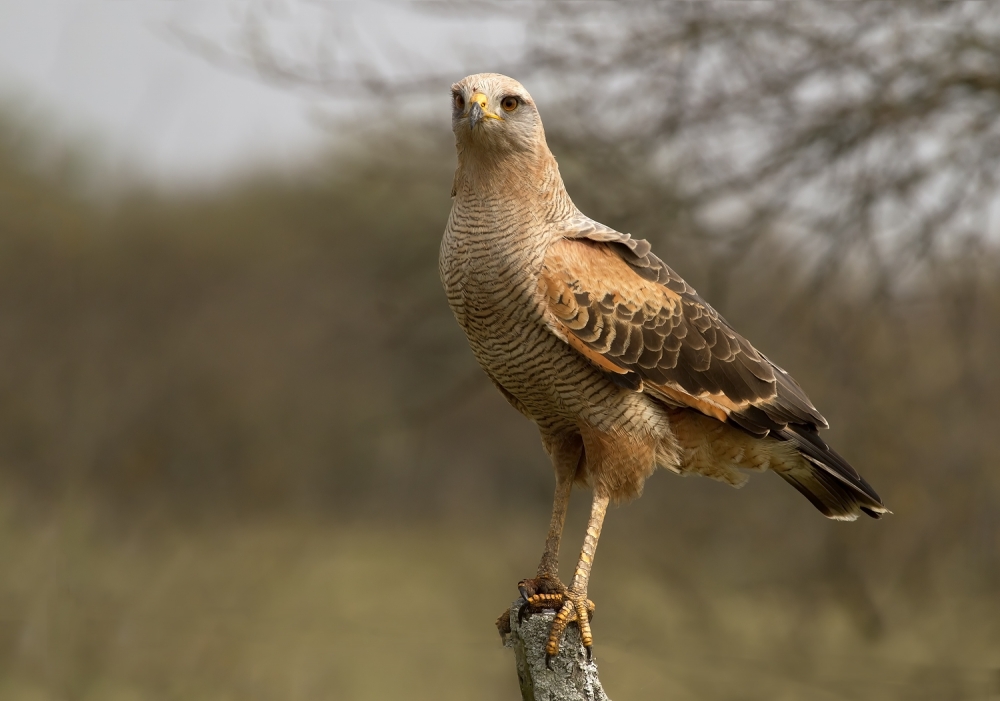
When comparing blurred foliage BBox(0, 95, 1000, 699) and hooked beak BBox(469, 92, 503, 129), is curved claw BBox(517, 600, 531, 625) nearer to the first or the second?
hooked beak BBox(469, 92, 503, 129)

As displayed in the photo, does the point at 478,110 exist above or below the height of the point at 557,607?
above

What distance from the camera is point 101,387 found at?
552 cm

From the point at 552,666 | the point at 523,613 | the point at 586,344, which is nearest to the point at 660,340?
the point at 586,344

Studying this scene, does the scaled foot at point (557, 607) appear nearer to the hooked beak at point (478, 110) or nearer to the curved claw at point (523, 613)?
the curved claw at point (523, 613)

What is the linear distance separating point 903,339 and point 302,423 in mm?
7734

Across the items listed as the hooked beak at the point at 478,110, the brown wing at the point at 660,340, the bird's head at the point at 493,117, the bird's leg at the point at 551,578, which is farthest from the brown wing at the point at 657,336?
the bird's leg at the point at 551,578

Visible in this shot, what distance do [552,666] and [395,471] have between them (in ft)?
29.6

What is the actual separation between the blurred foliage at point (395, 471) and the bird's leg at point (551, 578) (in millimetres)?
2791

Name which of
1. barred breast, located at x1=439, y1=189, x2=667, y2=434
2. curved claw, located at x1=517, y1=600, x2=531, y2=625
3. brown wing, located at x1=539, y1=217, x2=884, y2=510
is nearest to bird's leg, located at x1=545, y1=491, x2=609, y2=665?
curved claw, located at x1=517, y1=600, x2=531, y2=625

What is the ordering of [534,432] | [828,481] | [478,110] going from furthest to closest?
[534,432]
[828,481]
[478,110]

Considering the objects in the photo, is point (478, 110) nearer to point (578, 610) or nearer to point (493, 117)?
point (493, 117)

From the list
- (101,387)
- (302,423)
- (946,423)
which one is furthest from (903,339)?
(302,423)

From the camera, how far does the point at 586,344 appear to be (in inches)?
122

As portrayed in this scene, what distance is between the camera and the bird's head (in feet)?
9.99
